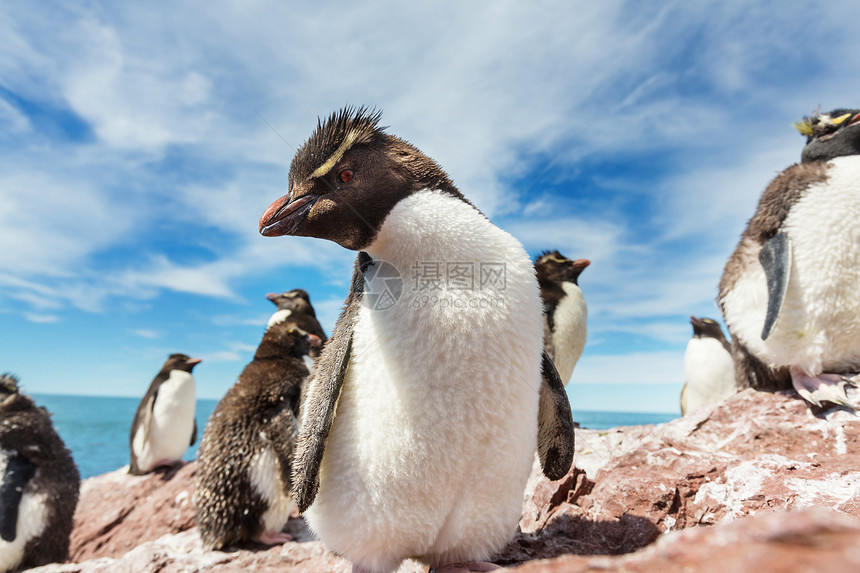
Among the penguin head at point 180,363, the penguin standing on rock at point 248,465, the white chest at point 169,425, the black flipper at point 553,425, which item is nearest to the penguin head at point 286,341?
the penguin standing on rock at point 248,465

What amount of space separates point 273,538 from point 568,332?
329 cm

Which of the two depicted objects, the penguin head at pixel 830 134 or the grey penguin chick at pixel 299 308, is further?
the grey penguin chick at pixel 299 308

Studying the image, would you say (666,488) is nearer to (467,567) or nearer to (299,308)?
(467,567)

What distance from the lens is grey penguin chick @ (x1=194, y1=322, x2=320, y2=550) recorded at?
3645mm

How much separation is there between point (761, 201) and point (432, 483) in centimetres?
325

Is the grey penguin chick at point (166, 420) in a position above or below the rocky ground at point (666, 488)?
above

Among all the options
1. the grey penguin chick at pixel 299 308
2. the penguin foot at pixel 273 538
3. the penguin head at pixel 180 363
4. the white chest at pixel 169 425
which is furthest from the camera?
the penguin head at pixel 180 363

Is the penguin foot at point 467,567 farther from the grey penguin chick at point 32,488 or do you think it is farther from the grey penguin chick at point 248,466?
the grey penguin chick at point 32,488

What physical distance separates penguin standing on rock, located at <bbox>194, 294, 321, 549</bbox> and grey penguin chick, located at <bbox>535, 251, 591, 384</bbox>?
8.18ft

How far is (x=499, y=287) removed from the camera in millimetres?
1860

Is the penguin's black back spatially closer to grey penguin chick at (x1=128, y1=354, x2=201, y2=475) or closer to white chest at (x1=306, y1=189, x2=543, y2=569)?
white chest at (x1=306, y1=189, x2=543, y2=569)

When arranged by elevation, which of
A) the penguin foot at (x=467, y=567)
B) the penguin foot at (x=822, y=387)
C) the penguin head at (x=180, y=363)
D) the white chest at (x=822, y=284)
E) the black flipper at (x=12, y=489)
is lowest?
the penguin foot at (x=467, y=567)

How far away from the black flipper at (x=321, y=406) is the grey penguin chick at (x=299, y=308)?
3.36 meters

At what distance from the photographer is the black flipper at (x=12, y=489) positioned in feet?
14.1
